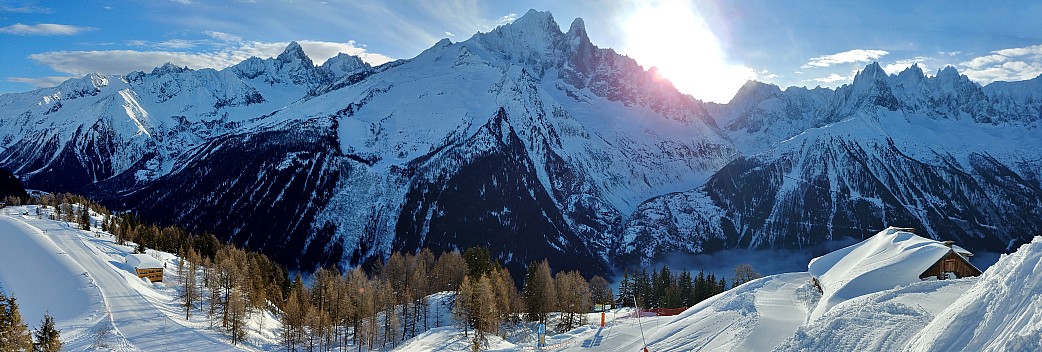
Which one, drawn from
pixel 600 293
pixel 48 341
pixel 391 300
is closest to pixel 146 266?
pixel 391 300

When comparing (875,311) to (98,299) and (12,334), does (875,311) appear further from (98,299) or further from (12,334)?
(98,299)

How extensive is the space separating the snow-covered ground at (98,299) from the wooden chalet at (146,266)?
125 centimetres

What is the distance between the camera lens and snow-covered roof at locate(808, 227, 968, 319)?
40375 millimetres

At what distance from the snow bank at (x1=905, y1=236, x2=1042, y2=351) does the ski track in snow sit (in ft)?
218

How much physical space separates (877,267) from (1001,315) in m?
27.1

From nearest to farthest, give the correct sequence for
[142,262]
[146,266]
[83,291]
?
[83,291] < [146,266] < [142,262]

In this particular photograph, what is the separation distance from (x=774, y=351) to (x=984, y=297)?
11.2 metres

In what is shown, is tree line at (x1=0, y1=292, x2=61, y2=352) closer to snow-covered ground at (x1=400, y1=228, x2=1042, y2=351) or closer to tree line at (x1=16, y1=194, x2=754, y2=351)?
snow-covered ground at (x1=400, y1=228, x2=1042, y2=351)

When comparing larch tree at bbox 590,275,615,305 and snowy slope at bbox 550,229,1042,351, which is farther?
larch tree at bbox 590,275,615,305

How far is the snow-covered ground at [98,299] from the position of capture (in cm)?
6222

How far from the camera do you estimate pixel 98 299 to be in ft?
237

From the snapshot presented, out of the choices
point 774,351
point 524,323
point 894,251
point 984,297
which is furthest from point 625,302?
point 984,297

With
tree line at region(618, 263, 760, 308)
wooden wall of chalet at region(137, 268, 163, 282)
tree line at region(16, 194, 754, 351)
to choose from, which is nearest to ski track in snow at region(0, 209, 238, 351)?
wooden wall of chalet at region(137, 268, 163, 282)

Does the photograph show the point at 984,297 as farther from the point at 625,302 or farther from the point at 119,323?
the point at 625,302
